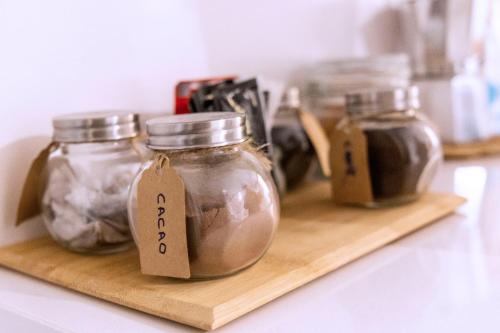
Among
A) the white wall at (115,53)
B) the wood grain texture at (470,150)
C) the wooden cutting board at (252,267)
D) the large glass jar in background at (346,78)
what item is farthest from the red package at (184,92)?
the wood grain texture at (470,150)

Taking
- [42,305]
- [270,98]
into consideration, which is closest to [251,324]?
[42,305]

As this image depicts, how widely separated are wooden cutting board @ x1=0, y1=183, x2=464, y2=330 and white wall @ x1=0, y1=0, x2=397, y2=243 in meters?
0.11

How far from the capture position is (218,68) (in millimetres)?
906

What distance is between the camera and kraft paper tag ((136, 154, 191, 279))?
0.51 m

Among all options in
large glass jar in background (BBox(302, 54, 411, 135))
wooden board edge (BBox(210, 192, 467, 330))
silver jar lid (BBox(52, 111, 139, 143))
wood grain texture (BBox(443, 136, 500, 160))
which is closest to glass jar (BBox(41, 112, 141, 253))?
silver jar lid (BBox(52, 111, 139, 143))

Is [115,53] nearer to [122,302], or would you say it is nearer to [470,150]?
[122,302]

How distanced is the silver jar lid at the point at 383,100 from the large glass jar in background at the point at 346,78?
0.23 metres

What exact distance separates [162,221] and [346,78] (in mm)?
564

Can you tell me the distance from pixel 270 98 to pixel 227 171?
0.28 metres

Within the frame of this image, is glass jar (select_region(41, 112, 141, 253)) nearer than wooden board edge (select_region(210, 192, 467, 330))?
No

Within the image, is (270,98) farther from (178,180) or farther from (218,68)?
(178,180)

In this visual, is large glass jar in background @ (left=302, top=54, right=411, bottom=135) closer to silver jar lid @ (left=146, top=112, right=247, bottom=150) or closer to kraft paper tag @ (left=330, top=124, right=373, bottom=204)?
kraft paper tag @ (left=330, top=124, right=373, bottom=204)

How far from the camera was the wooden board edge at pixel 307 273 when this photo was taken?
473mm

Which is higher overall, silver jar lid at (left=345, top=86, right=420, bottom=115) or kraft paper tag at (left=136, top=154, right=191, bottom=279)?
silver jar lid at (left=345, top=86, right=420, bottom=115)
